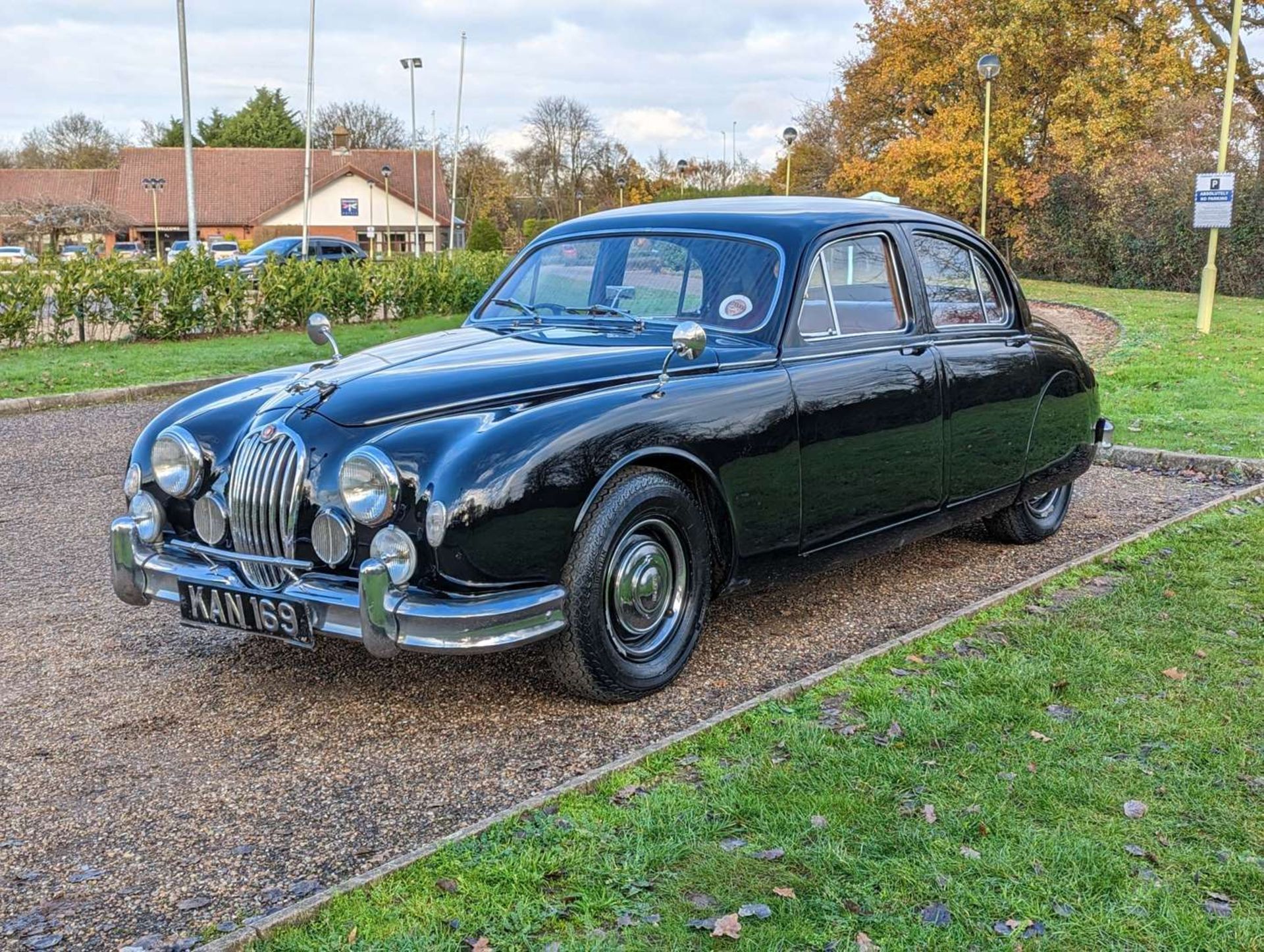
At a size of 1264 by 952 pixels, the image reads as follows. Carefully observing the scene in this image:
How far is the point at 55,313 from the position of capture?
16469mm

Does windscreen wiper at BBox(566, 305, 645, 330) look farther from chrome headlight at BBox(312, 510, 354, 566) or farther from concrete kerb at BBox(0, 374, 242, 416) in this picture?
concrete kerb at BBox(0, 374, 242, 416)

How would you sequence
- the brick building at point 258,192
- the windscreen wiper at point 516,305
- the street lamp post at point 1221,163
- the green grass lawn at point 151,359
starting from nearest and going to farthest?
the windscreen wiper at point 516,305 < the green grass lawn at point 151,359 < the street lamp post at point 1221,163 < the brick building at point 258,192

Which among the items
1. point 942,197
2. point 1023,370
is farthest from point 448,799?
point 942,197

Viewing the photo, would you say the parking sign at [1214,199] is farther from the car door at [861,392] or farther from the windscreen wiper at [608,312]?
the windscreen wiper at [608,312]

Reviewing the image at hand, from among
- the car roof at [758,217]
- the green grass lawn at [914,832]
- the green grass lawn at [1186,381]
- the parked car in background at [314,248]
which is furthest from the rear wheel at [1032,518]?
the parked car in background at [314,248]

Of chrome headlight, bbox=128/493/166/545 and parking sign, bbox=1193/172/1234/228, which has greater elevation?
parking sign, bbox=1193/172/1234/228

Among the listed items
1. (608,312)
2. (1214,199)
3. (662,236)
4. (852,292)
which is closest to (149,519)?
(608,312)

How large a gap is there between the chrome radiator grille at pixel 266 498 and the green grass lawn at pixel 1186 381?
23.7 ft

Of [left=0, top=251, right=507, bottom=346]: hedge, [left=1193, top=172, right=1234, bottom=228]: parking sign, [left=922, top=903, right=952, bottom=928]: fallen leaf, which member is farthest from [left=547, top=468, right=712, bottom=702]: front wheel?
[left=1193, top=172, right=1234, bottom=228]: parking sign

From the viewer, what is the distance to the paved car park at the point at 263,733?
3.20 metres

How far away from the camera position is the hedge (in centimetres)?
1628

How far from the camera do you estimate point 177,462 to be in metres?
4.38

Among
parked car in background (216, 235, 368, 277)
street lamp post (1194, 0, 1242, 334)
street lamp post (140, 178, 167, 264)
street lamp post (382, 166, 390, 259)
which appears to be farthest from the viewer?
street lamp post (382, 166, 390, 259)

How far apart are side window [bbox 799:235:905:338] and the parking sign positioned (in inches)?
513
